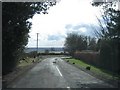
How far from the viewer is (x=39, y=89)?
20.0 metres

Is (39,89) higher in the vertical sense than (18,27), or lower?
lower

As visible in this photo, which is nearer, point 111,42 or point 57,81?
point 57,81

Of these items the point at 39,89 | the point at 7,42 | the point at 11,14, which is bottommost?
the point at 39,89

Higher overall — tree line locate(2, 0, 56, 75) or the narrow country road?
tree line locate(2, 0, 56, 75)

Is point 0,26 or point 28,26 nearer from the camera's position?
point 0,26

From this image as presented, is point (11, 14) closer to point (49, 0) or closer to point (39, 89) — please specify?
point (49, 0)

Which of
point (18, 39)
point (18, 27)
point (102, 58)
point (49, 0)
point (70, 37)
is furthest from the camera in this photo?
point (70, 37)

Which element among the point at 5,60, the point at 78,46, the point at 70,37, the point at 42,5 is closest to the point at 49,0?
the point at 42,5

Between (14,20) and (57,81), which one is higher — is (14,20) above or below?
above

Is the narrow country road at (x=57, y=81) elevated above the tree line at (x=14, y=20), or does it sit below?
below

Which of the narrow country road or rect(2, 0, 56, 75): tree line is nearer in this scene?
the narrow country road

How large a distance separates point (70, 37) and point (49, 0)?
127 meters

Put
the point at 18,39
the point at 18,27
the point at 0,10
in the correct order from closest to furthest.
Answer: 1. the point at 0,10
2. the point at 18,27
3. the point at 18,39

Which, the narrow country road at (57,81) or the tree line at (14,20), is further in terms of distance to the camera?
the tree line at (14,20)
